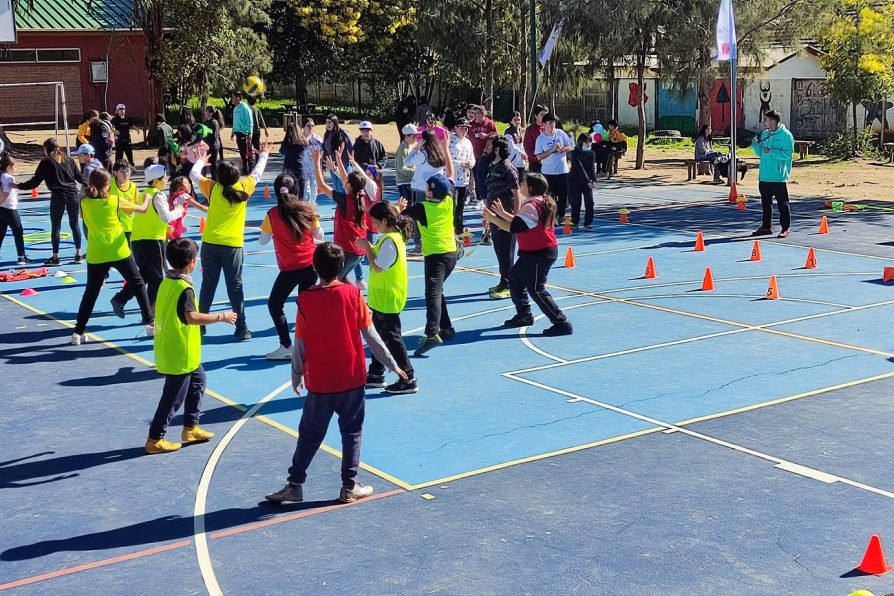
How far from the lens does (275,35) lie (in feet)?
155

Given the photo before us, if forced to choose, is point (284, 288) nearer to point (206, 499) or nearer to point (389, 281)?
point (389, 281)

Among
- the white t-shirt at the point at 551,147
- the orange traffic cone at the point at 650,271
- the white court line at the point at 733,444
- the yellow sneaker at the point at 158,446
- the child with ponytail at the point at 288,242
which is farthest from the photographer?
the white t-shirt at the point at 551,147

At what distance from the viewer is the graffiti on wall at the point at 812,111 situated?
41688 millimetres


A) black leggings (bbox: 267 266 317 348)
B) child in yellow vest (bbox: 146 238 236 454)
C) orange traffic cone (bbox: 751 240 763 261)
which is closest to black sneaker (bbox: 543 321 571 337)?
black leggings (bbox: 267 266 317 348)

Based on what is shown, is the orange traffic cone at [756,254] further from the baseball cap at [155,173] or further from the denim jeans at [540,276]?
the baseball cap at [155,173]

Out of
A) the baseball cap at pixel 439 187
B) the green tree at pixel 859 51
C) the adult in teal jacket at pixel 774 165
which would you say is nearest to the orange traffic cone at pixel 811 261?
the adult in teal jacket at pixel 774 165

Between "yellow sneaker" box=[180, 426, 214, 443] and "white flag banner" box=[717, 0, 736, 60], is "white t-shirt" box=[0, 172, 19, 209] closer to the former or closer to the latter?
"yellow sneaker" box=[180, 426, 214, 443]

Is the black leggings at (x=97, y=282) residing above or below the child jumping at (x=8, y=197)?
below

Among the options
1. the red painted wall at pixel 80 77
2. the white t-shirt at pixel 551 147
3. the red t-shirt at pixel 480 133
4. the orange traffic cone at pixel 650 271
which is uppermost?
the red painted wall at pixel 80 77

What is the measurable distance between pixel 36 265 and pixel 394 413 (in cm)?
1011

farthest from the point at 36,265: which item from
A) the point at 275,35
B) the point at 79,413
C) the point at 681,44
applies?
the point at 275,35

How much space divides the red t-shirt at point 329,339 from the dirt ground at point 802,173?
20.1m

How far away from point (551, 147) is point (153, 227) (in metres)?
8.09

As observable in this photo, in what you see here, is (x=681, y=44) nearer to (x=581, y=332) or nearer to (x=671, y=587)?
(x=581, y=332)
